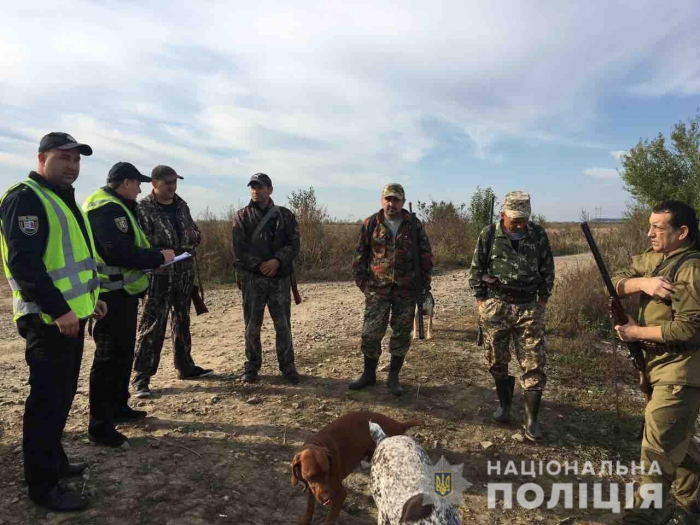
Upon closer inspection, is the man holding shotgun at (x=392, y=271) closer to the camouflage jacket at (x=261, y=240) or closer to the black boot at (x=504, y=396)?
the camouflage jacket at (x=261, y=240)

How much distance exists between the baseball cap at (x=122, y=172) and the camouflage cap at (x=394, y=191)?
7.81ft

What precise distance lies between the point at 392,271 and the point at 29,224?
10.1ft

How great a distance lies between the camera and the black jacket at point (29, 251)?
2432 millimetres

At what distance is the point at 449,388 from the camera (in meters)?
4.79

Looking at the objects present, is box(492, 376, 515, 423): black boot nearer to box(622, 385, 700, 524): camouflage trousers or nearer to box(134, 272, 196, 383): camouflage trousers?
box(622, 385, 700, 524): camouflage trousers

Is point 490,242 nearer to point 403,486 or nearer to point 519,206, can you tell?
point 519,206

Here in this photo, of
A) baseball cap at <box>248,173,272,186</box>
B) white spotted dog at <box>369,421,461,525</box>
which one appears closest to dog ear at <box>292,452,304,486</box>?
white spotted dog at <box>369,421,461,525</box>

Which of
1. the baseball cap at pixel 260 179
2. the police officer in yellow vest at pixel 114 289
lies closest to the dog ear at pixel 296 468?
the police officer in yellow vest at pixel 114 289

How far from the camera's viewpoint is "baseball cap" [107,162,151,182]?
3664mm

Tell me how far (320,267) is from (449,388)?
917 cm

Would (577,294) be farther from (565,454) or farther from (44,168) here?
(44,168)

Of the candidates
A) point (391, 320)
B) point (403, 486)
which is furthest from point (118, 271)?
point (403, 486)

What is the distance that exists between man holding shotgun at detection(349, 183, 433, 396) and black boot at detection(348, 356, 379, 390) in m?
0.01

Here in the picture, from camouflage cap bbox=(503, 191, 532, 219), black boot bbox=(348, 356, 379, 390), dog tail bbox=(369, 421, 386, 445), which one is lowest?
black boot bbox=(348, 356, 379, 390)
